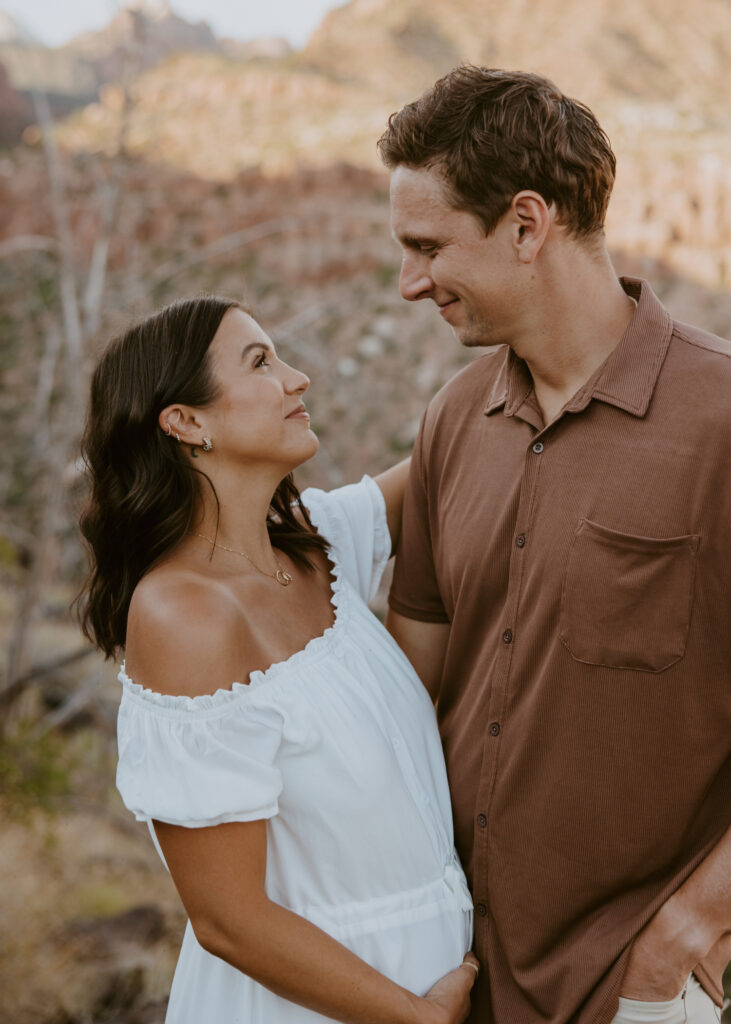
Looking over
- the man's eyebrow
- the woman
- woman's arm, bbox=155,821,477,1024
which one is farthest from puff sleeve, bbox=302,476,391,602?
woman's arm, bbox=155,821,477,1024

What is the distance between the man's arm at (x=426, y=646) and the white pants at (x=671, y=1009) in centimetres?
80

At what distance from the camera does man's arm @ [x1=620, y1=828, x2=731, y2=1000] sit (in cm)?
169

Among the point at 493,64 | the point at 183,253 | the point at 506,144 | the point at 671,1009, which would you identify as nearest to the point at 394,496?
the point at 506,144

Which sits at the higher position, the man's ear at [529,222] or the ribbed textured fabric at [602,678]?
the man's ear at [529,222]

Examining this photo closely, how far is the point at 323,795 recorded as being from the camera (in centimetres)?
171

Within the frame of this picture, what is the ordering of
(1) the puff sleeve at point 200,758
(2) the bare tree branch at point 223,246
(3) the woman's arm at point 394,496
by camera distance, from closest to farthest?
(1) the puff sleeve at point 200,758 < (3) the woman's arm at point 394,496 < (2) the bare tree branch at point 223,246

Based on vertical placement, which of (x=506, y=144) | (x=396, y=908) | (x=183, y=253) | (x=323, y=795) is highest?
(x=506, y=144)

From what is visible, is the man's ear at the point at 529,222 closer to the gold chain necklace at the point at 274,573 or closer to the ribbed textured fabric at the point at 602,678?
the ribbed textured fabric at the point at 602,678

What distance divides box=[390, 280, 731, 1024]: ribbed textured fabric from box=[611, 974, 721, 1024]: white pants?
0.03 m

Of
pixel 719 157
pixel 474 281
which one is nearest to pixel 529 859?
pixel 474 281

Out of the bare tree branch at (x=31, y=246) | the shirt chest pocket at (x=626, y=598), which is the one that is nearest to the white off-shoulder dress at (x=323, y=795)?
the shirt chest pocket at (x=626, y=598)

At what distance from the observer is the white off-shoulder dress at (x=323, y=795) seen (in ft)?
5.18

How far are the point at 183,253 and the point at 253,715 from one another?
2042cm

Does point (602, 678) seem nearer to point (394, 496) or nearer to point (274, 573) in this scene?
point (274, 573)
